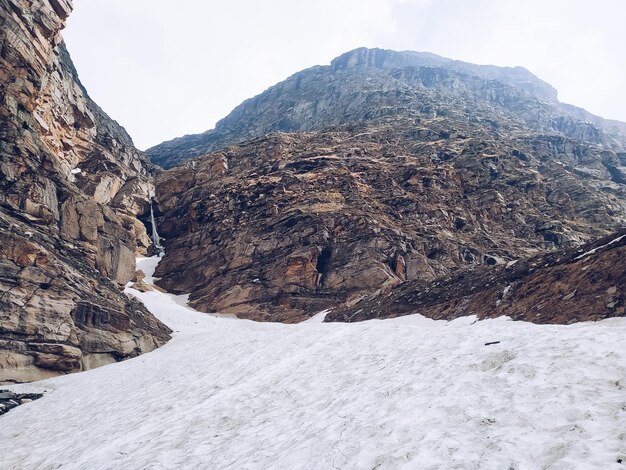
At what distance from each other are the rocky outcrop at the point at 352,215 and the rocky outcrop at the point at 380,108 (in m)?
37.5

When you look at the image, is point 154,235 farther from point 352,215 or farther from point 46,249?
point 46,249

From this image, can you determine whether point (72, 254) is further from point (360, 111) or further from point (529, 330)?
point (360, 111)

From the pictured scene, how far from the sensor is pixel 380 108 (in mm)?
112375

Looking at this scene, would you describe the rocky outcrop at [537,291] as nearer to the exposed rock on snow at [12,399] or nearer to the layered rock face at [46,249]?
the layered rock face at [46,249]

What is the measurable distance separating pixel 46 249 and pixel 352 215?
30584 mm

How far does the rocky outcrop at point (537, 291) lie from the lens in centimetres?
1407

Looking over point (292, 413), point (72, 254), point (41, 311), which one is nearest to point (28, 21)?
point (72, 254)

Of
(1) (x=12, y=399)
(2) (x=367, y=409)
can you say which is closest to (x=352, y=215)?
(1) (x=12, y=399)

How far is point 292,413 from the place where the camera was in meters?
10.3

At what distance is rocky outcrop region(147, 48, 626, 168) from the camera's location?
11756 centimetres

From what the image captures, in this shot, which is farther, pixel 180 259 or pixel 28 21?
pixel 180 259

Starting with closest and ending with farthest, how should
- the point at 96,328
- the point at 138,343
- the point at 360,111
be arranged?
the point at 96,328
the point at 138,343
the point at 360,111

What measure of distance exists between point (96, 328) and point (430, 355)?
19.7m

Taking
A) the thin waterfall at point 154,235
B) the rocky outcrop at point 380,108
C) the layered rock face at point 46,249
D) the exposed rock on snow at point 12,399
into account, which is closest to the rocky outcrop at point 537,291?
the layered rock face at point 46,249
